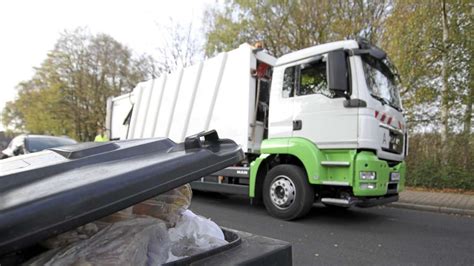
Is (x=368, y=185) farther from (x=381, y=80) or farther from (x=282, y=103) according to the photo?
(x=282, y=103)

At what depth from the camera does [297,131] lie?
518 cm

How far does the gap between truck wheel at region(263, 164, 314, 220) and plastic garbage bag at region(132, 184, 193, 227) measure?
3.55 meters

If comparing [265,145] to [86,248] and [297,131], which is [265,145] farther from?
[86,248]

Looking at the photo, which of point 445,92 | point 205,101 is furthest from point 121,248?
point 445,92

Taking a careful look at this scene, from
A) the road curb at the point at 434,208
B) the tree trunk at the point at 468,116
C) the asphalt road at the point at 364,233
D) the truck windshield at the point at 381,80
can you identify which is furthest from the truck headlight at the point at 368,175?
the tree trunk at the point at 468,116

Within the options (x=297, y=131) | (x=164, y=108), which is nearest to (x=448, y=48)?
(x=297, y=131)

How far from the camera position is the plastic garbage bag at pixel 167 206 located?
1.44m

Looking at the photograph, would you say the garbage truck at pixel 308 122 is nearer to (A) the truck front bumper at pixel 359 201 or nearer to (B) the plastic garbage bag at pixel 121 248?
(A) the truck front bumper at pixel 359 201

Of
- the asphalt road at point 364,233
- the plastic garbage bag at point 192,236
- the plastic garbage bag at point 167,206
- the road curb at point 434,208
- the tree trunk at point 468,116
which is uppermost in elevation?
the tree trunk at point 468,116

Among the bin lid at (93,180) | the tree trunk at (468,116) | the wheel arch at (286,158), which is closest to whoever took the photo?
the bin lid at (93,180)

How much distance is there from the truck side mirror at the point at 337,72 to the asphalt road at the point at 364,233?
196 centimetres

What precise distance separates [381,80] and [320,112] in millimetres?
1103

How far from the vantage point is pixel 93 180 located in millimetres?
1065

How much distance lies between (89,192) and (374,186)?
420 cm
